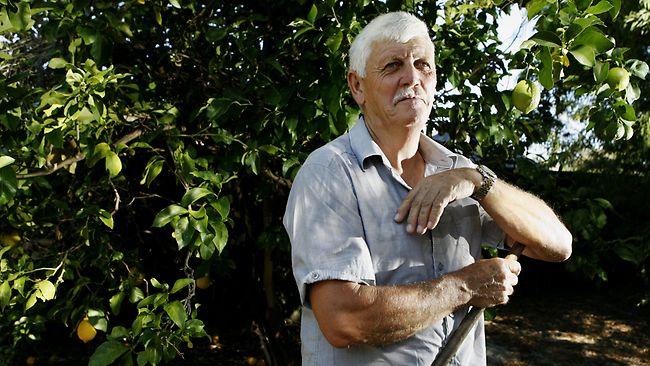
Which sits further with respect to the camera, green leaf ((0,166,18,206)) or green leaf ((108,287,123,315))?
green leaf ((108,287,123,315))

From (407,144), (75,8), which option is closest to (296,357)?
(75,8)

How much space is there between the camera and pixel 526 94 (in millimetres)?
2084

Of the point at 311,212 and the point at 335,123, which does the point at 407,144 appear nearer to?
the point at 311,212

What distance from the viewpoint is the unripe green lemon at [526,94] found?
2086 millimetres

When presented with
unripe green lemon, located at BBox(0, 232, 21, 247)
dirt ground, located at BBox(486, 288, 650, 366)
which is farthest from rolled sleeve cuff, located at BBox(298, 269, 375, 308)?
dirt ground, located at BBox(486, 288, 650, 366)

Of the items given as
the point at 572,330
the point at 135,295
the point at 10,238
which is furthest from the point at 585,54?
the point at 572,330

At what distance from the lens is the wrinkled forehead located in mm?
1682

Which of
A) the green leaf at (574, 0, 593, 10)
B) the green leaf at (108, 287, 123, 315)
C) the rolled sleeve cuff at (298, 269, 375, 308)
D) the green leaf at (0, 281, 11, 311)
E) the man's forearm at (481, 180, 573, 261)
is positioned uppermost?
the green leaf at (574, 0, 593, 10)

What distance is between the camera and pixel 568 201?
11.8 feet

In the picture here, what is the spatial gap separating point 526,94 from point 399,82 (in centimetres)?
58

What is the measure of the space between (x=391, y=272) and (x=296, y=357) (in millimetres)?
2639

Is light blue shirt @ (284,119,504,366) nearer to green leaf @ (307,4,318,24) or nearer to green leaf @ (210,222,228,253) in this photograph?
green leaf @ (210,222,228,253)

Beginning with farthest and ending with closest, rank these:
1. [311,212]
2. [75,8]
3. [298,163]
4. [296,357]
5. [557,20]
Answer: [296,357] → [298,163] → [75,8] → [557,20] → [311,212]

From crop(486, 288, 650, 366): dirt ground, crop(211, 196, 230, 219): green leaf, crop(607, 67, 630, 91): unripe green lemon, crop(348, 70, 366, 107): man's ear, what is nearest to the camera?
crop(348, 70, 366, 107): man's ear
